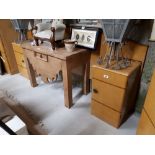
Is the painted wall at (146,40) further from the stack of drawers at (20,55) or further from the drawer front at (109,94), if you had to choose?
the stack of drawers at (20,55)

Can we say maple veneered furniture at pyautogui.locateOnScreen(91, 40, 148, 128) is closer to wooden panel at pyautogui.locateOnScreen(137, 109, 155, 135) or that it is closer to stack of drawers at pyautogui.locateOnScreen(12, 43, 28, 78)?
wooden panel at pyautogui.locateOnScreen(137, 109, 155, 135)

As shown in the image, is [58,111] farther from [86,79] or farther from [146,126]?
[146,126]

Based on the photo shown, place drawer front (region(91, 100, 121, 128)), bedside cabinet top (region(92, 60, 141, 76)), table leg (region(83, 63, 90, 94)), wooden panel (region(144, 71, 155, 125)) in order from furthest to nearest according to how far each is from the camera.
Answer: table leg (region(83, 63, 90, 94)) < drawer front (region(91, 100, 121, 128)) < bedside cabinet top (region(92, 60, 141, 76)) < wooden panel (region(144, 71, 155, 125))

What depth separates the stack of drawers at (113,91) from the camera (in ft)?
3.91

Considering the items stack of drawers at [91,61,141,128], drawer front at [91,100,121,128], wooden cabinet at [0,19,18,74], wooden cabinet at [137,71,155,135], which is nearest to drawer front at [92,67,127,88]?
stack of drawers at [91,61,141,128]

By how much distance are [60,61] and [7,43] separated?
152 centimetres

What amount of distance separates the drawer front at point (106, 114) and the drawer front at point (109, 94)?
2.3 inches

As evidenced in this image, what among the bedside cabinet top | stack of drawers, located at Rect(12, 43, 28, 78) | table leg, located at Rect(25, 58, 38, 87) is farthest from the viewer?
stack of drawers, located at Rect(12, 43, 28, 78)

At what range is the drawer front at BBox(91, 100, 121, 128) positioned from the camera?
4.54ft

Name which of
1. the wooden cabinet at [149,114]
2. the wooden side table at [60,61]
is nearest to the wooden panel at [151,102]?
the wooden cabinet at [149,114]

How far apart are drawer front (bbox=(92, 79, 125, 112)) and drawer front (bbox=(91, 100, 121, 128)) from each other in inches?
2.3

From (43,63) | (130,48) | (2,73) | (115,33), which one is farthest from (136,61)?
(2,73)

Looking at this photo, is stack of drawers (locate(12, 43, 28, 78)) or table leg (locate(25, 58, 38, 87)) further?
stack of drawers (locate(12, 43, 28, 78))
